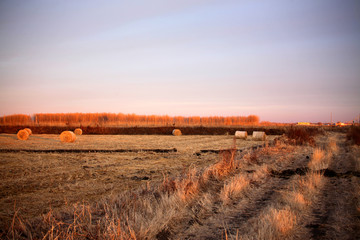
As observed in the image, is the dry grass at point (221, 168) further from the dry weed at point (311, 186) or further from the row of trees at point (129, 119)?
the row of trees at point (129, 119)

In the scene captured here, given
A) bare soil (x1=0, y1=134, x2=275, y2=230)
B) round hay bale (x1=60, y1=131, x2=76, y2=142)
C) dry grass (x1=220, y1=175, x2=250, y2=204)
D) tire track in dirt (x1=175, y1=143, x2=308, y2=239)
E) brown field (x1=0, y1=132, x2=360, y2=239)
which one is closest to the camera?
brown field (x1=0, y1=132, x2=360, y2=239)

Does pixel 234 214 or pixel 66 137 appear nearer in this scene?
pixel 234 214

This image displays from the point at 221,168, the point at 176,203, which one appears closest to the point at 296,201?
the point at 176,203

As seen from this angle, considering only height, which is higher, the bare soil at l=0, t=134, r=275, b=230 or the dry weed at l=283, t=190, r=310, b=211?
the dry weed at l=283, t=190, r=310, b=211

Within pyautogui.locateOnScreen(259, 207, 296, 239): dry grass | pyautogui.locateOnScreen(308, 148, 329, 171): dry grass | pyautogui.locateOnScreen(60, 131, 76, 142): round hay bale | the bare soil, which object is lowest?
the bare soil

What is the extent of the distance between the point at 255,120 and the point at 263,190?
4161 centimetres

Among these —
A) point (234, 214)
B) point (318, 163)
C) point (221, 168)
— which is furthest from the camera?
point (318, 163)

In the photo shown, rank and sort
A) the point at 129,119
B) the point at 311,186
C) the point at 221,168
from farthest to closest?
the point at 129,119 → the point at 221,168 → the point at 311,186

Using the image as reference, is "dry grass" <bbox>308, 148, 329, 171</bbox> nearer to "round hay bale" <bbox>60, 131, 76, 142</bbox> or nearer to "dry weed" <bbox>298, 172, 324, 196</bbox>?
"dry weed" <bbox>298, 172, 324, 196</bbox>

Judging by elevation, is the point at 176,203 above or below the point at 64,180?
above

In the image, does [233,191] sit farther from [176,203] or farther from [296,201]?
[176,203]

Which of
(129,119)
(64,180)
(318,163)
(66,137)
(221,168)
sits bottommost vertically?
(64,180)

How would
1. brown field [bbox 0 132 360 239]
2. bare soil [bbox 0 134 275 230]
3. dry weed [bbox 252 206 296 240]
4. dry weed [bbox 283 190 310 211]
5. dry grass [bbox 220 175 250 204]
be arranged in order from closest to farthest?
1. dry weed [bbox 252 206 296 240]
2. brown field [bbox 0 132 360 239]
3. dry weed [bbox 283 190 310 211]
4. dry grass [bbox 220 175 250 204]
5. bare soil [bbox 0 134 275 230]

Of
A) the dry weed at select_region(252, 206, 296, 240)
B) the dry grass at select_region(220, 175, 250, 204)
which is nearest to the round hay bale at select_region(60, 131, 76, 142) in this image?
the dry grass at select_region(220, 175, 250, 204)
